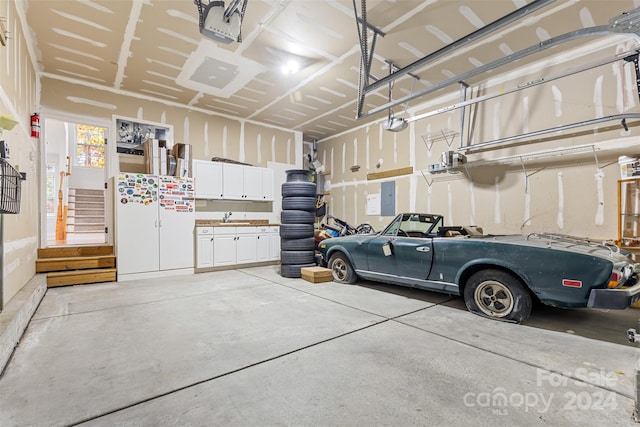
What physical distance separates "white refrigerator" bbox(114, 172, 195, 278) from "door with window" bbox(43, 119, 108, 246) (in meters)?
4.67

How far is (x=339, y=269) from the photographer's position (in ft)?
15.2

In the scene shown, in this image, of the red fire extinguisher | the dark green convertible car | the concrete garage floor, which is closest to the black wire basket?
the concrete garage floor

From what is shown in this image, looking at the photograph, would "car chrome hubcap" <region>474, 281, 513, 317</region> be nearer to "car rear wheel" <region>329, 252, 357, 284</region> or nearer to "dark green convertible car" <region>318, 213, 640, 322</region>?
"dark green convertible car" <region>318, 213, 640, 322</region>

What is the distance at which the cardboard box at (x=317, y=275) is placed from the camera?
14.8ft

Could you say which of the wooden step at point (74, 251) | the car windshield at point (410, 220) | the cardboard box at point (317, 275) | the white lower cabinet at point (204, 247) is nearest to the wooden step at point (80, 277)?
the wooden step at point (74, 251)

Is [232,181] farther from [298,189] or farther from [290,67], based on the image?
[290,67]

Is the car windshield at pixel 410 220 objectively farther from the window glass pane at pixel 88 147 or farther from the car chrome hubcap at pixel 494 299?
the window glass pane at pixel 88 147

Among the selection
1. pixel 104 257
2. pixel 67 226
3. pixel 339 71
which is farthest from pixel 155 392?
pixel 67 226

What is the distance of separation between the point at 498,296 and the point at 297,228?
3088 millimetres

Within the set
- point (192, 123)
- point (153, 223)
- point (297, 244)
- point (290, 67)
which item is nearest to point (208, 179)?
point (192, 123)

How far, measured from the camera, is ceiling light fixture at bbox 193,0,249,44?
2582 mm

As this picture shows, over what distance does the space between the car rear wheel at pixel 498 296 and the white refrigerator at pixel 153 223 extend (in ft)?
15.0

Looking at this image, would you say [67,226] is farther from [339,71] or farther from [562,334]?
[562,334]

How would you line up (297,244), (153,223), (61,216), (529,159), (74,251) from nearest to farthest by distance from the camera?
(529,159) < (74,251) < (153,223) < (297,244) < (61,216)
